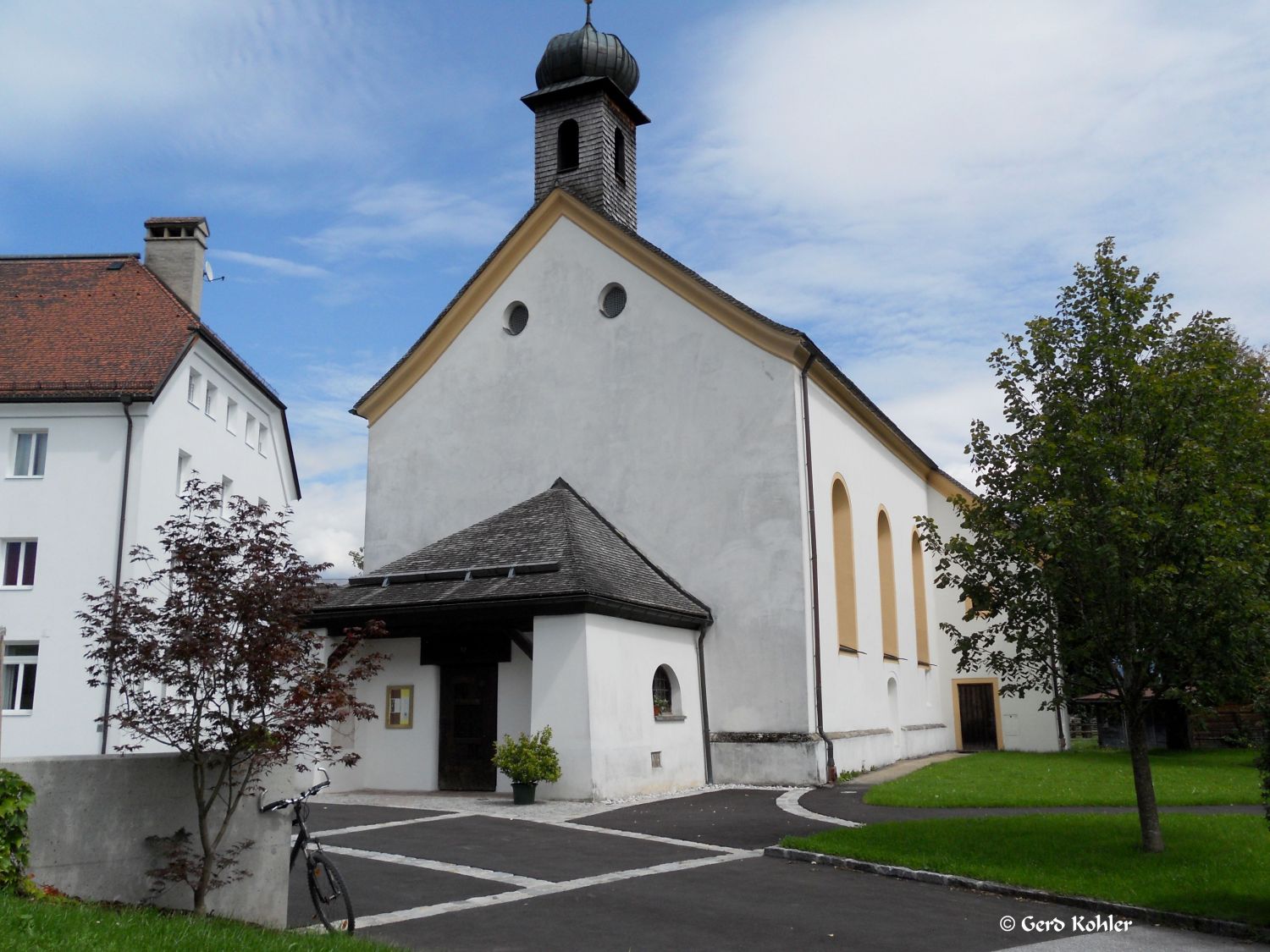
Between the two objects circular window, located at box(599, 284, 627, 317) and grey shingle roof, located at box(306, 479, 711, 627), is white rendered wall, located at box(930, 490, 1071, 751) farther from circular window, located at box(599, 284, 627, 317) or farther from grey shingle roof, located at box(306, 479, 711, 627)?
grey shingle roof, located at box(306, 479, 711, 627)

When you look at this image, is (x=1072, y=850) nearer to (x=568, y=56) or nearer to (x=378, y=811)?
(x=378, y=811)

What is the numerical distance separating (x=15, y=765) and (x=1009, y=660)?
884 cm

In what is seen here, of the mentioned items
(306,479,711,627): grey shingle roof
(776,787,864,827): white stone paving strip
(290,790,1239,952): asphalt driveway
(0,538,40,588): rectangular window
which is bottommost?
(290,790,1239,952): asphalt driveway

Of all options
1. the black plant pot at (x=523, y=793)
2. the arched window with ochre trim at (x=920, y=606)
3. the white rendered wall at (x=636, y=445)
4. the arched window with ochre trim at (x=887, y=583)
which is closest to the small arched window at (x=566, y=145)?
the white rendered wall at (x=636, y=445)

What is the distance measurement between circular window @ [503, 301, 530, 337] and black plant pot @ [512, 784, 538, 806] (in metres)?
10.6

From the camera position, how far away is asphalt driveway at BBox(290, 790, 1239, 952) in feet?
25.6

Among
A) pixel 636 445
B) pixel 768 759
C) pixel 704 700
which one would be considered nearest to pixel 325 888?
pixel 768 759

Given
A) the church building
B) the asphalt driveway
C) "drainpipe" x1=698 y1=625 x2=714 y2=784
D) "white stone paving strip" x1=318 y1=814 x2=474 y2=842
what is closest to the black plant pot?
the church building

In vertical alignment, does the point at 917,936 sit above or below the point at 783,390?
below

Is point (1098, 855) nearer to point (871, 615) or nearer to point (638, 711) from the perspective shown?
point (638, 711)

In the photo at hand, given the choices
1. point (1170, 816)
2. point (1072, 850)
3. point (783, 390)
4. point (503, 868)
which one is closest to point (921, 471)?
point (783, 390)

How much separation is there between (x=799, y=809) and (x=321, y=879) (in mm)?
8936

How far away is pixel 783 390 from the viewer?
20109mm

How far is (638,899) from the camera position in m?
9.05
